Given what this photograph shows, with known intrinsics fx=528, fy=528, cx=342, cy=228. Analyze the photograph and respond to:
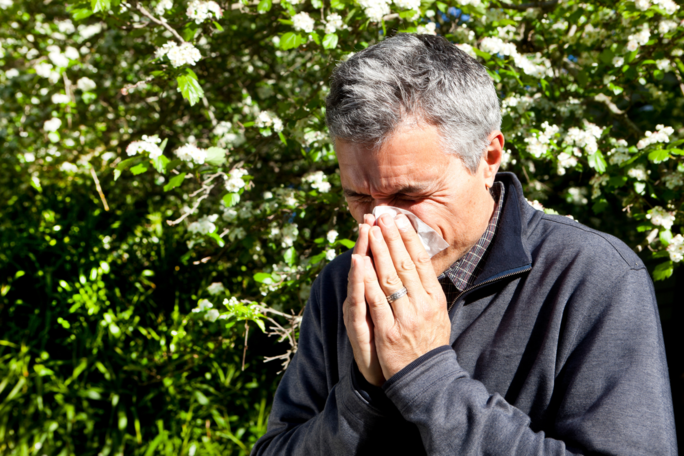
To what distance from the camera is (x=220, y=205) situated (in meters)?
3.61

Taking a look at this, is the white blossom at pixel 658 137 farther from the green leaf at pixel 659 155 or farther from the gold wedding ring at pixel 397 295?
the gold wedding ring at pixel 397 295

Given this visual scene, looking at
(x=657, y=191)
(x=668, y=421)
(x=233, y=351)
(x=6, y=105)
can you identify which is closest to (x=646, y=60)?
(x=657, y=191)

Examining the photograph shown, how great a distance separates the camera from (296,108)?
10.9ft

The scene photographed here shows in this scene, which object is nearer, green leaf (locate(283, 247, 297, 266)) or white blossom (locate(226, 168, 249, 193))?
white blossom (locate(226, 168, 249, 193))

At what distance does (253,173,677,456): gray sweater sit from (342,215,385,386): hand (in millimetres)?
43

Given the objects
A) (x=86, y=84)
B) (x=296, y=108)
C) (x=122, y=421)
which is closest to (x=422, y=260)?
(x=296, y=108)

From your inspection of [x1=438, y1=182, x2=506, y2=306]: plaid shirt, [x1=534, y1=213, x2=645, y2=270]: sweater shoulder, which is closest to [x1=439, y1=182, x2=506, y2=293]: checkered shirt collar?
[x1=438, y1=182, x2=506, y2=306]: plaid shirt

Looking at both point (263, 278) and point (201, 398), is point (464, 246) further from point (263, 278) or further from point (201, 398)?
point (201, 398)

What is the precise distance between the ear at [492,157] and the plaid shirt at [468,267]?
2.8 inches

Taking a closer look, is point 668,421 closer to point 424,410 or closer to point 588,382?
point 588,382

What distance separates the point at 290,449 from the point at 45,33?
15.6ft

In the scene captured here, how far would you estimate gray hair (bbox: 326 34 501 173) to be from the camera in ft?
4.70

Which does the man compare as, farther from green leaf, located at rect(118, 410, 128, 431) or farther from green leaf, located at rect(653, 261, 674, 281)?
green leaf, located at rect(118, 410, 128, 431)

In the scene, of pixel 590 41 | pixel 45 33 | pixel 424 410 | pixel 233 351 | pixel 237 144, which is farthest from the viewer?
pixel 45 33
